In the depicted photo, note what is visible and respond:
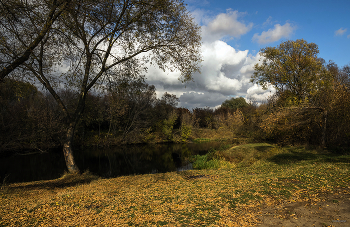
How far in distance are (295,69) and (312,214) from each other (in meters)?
19.2

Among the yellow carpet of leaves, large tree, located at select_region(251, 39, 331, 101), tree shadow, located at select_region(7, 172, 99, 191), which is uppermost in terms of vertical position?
large tree, located at select_region(251, 39, 331, 101)

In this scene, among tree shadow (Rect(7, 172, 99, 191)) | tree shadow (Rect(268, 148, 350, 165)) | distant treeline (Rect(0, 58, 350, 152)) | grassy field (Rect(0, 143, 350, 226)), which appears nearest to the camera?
grassy field (Rect(0, 143, 350, 226))

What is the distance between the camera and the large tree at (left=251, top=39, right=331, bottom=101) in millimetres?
19312

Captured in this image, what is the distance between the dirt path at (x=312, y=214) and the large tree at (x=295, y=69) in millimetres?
16410

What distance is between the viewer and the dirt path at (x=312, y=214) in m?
4.34

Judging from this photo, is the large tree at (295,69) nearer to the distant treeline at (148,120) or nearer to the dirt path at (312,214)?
the distant treeline at (148,120)

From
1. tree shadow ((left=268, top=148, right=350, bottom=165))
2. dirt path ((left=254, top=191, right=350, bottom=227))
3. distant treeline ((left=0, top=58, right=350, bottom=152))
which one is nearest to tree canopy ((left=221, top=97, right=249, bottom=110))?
distant treeline ((left=0, top=58, right=350, bottom=152))

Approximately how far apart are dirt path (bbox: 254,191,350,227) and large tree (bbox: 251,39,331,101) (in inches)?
646

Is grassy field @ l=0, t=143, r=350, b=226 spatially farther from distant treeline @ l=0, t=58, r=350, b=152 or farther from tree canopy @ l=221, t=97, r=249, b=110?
tree canopy @ l=221, t=97, r=249, b=110

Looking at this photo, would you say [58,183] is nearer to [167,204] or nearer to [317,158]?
[167,204]

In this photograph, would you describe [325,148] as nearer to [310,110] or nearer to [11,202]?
[310,110]

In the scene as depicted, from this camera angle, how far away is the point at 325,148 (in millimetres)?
17281

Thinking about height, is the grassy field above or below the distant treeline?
below

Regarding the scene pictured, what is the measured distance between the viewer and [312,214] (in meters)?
4.71
